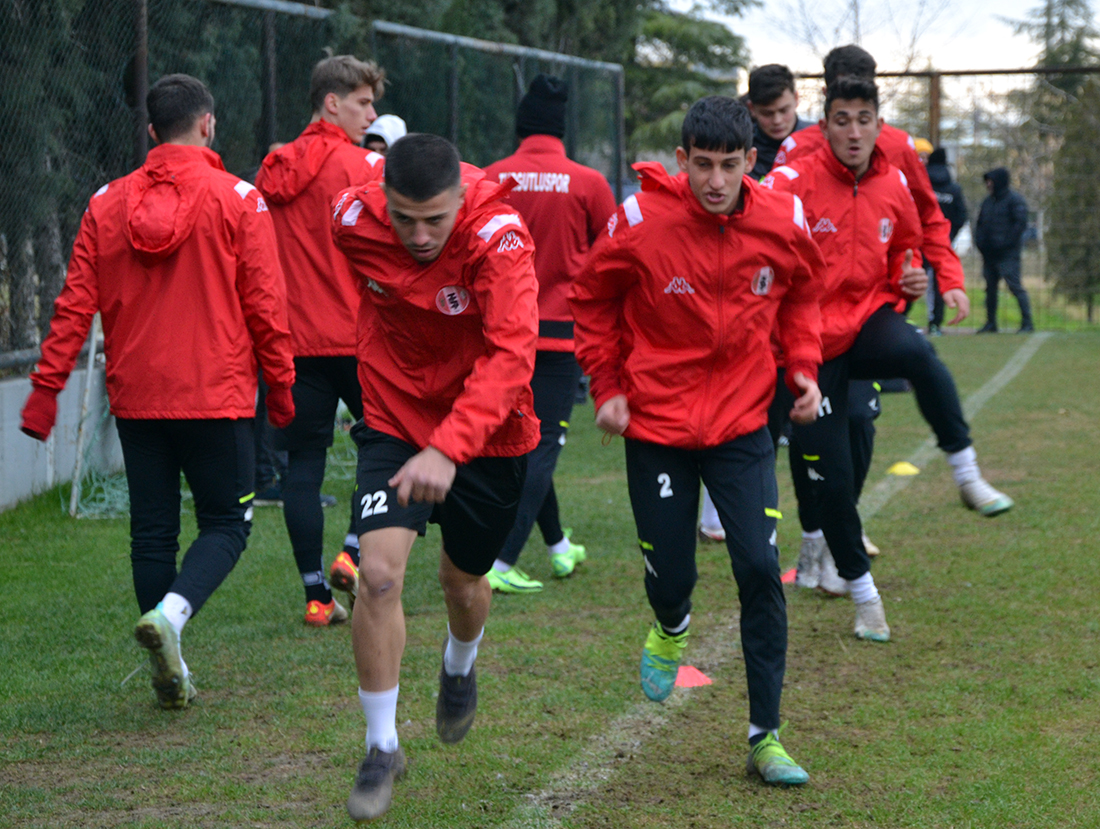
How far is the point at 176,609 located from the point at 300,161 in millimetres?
2216

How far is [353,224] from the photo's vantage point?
3711 mm

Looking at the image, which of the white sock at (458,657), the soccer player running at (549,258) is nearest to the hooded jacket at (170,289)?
the white sock at (458,657)

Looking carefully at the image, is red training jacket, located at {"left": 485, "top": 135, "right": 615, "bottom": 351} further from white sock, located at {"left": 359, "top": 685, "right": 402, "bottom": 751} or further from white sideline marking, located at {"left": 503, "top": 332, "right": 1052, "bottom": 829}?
white sock, located at {"left": 359, "top": 685, "right": 402, "bottom": 751}

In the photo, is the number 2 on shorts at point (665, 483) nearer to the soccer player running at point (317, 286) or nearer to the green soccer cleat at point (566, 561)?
the soccer player running at point (317, 286)

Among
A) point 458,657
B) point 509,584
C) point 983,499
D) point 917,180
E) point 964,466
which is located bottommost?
A: point 509,584

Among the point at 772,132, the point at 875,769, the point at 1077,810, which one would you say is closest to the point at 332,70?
the point at 772,132

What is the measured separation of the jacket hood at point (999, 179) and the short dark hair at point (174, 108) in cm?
1686

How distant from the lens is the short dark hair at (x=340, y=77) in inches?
229

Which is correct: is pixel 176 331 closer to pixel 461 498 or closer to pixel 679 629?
pixel 461 498

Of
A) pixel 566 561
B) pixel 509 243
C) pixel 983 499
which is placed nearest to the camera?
pixel 509 243

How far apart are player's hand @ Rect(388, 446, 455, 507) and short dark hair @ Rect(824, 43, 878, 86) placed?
2.78m

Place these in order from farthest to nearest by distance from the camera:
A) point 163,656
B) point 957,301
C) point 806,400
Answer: point 957,301, point 163,656, point 806,400

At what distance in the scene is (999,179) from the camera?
1942cm

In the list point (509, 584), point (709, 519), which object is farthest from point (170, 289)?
point (709, 519)
